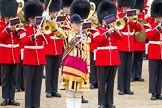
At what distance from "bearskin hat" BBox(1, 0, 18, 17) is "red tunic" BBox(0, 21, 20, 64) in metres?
0.21

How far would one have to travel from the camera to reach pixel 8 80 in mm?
10562

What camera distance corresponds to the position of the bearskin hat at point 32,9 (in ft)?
32.9

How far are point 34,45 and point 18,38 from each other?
24.2 inches

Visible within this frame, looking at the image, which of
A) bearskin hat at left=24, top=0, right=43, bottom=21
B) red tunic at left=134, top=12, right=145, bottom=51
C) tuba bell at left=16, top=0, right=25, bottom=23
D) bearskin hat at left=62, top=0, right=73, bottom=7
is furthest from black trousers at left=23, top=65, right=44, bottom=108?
red tunic at left=134, top=12, right=145, bottom=51

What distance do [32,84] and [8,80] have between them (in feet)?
Result: 2.65

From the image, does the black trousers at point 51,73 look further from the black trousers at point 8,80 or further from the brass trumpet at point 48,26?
the brass trumpet at point 48,26

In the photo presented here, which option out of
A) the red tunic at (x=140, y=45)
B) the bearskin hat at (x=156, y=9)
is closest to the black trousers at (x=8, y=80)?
the bearskin hat at (x=156, y=9)

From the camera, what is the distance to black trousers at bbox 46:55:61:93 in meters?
11.4

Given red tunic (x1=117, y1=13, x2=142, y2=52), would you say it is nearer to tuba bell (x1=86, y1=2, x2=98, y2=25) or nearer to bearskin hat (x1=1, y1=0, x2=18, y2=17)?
tuba bell (x1=86, y1=2, x2=98, y2=25)

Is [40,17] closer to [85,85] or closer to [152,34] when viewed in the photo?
[85,85]

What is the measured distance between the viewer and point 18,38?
34.1 ft

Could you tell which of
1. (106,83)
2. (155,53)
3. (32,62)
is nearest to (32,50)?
(32,62)

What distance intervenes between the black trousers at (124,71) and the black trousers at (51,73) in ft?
3.69

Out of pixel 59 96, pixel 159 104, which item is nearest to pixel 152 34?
pixel 159 104
